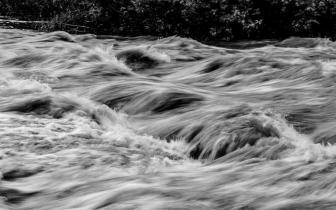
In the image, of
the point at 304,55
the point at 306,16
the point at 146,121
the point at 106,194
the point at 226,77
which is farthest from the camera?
the point at 306,16

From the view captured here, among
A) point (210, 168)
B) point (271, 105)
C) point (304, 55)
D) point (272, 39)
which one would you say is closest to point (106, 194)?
point (210, 168)

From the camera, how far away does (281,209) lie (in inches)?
142

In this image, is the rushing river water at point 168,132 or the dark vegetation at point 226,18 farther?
the dark vegetation at point 226,18

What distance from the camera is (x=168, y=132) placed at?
5.51 meters

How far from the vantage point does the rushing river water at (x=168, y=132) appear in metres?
3.91

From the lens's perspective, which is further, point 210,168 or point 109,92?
point 109,92

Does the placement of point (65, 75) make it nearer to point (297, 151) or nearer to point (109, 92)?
→ point (109, 92)

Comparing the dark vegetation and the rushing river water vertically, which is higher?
the dark vegetation

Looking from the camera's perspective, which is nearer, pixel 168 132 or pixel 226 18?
pixel 168 132

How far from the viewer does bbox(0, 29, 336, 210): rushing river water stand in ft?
12.8

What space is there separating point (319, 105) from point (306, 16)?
18.8ft

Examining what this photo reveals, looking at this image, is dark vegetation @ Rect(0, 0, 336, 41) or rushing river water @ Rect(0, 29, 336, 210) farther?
dark vegetation @ Rect(0, 0, 336, 41)

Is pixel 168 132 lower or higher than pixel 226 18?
lower

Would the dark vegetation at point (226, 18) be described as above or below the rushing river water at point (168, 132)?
above
